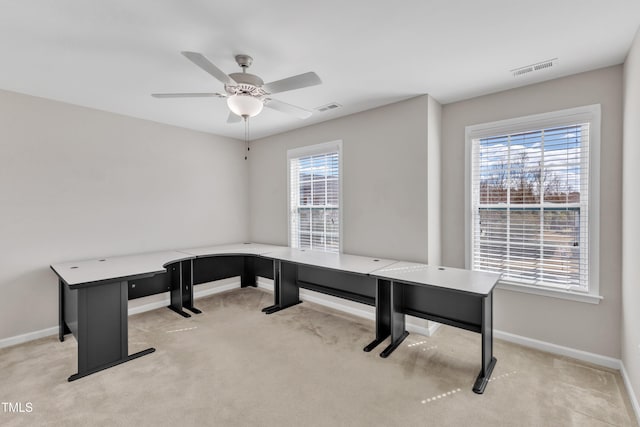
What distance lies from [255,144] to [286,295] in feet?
8.61

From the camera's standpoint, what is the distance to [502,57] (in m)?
2.32

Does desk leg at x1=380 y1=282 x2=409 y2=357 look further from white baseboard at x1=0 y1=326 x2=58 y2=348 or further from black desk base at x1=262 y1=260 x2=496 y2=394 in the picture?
white baseboard at x1=0 y1=326 x2=58 y2=348

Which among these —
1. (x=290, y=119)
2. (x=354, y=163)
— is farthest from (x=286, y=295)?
(x=290, y=119)

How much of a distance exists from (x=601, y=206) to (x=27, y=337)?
553cm

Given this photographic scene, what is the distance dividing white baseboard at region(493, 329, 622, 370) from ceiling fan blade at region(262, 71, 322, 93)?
9.78ft

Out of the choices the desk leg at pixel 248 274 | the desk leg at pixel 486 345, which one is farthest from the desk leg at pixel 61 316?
the desk leg at pixel 486 345

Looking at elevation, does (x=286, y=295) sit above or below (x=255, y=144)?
below

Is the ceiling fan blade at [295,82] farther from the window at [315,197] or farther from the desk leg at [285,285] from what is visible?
the desk leg at [285,285]

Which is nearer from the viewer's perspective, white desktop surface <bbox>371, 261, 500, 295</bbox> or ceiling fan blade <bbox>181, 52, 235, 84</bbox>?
ceiling fan blade <bbox>181, 52, 235, 84</bbox>

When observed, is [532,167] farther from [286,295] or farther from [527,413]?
[286,295]

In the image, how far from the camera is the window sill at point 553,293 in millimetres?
2525

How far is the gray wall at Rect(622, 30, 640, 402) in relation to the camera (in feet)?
6.38

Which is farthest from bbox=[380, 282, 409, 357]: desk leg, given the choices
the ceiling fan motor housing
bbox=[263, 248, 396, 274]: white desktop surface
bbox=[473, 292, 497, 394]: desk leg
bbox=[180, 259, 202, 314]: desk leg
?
bbox=[180, 259, 202, 314]: desk leg

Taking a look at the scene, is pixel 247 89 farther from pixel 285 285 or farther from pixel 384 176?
pixel 285 285
